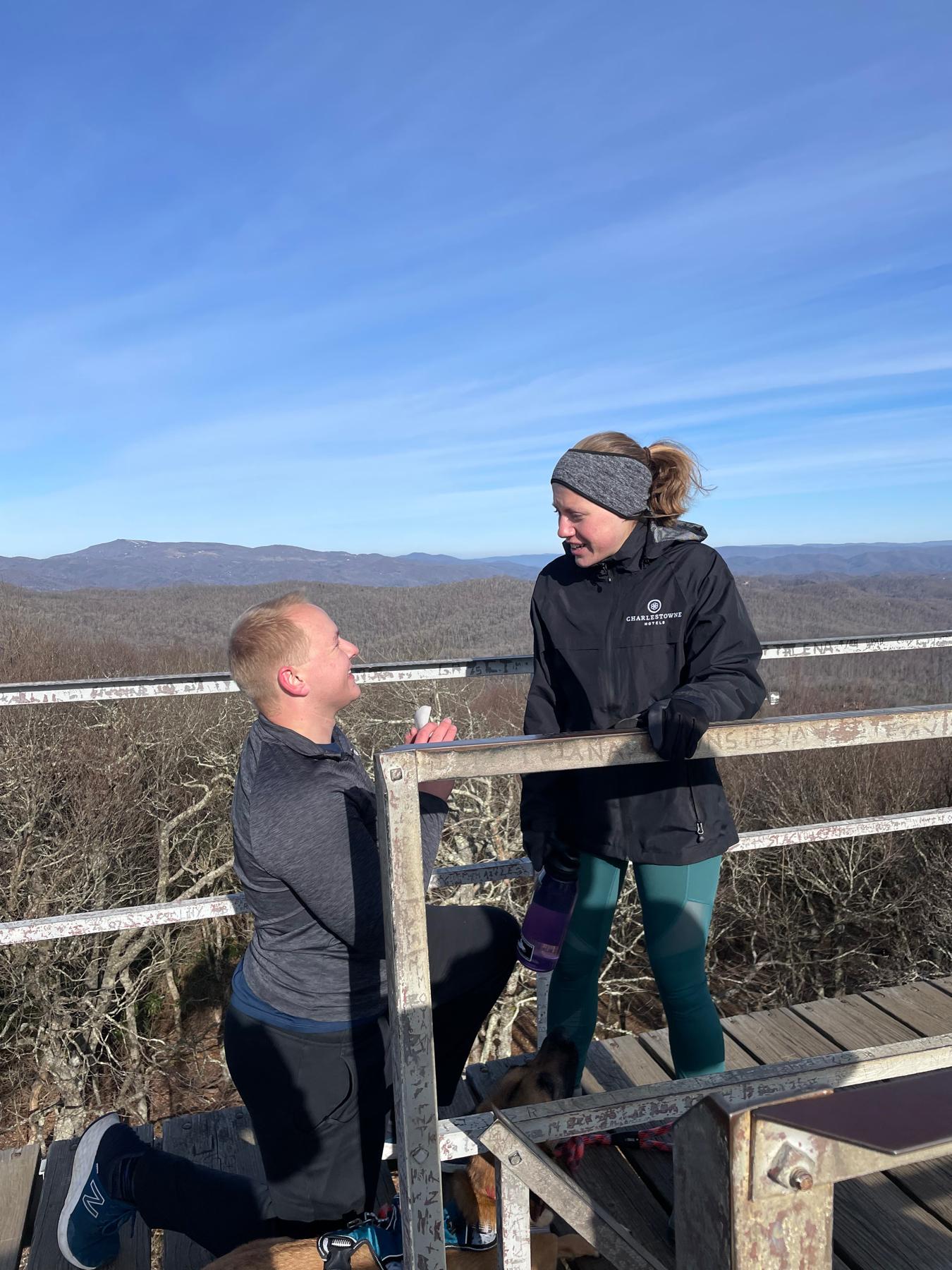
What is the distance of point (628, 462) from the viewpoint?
7.48 feet

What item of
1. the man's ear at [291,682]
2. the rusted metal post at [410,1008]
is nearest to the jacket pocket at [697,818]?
the man's ear at [291,682]

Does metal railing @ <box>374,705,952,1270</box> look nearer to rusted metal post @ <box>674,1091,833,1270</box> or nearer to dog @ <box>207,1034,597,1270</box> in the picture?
dog @ <box>207,1034,597,1270</box>

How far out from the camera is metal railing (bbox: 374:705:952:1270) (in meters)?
A: 1.24

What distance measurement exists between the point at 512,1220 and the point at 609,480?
1.58m

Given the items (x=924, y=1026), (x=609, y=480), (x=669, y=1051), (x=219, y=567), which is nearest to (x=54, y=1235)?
(x=669, y=1051)

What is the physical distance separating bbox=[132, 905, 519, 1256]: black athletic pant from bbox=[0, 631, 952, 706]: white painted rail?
28.5 inches

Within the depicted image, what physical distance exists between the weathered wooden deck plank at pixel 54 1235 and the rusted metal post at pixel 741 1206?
6.46 feet

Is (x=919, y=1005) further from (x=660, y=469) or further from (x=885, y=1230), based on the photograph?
(x=660, y=469)

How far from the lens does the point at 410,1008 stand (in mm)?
1270

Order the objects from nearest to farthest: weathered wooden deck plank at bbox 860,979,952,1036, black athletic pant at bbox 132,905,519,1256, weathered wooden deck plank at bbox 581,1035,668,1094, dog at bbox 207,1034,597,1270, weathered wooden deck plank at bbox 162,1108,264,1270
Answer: dog at bbox 207,1034,597,1270 → black athletic pant at bbox 132,905,519,1256 → weathered wooden deck plank at bbox 162,1108,264,1270 → weathered wooden deck plank at bbox 581,1035,668,1094 → weathered wooden deck plank at bbox 860,979,952,1036

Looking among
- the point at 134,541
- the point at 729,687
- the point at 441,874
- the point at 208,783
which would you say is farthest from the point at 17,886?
the point at 134,541

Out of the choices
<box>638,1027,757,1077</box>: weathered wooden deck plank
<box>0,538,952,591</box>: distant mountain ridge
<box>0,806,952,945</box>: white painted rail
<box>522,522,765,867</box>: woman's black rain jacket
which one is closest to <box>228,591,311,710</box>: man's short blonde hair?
<box>0,806,952,945</box>: white painted rail

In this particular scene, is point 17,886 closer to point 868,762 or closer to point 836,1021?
point 836,1021

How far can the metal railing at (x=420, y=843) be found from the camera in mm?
1240
